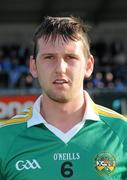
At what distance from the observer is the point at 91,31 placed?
15961 mm

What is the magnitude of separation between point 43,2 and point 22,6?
95cm

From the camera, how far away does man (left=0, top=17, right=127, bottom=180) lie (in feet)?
8.42

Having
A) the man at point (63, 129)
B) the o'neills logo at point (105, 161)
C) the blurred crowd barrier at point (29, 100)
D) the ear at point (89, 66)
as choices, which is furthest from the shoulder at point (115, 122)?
the blurred crowd barrier at point (29, 100)

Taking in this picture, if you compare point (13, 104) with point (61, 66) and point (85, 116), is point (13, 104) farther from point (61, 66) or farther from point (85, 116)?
point (61, 66)

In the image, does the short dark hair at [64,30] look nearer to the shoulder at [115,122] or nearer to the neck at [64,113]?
the neck at [64,113]

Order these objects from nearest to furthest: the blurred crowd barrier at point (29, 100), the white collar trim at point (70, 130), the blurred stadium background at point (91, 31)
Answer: the white collar trim at point (70, 130), the blurred crowd barrier at point (29, 100), the blurred stadium background at point (91, 31)

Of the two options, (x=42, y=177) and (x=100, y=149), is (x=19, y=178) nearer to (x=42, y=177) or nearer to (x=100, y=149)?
(x=42, y=177)

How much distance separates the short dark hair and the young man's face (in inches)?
1.1

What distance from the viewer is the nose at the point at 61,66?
8.27 feet

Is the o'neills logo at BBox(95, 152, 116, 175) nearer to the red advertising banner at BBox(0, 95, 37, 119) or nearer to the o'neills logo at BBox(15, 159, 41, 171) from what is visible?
the o'neills logo at BBox(15, 159, 41, 171)

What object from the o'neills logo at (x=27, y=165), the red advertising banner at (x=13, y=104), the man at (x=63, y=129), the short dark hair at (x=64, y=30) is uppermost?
the short dark hair at (x=64, y=30)

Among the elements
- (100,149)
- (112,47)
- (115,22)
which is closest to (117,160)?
(100,149)

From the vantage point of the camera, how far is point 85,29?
2.65 m

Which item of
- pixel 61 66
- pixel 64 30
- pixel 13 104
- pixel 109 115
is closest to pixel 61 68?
pixel 61 66
